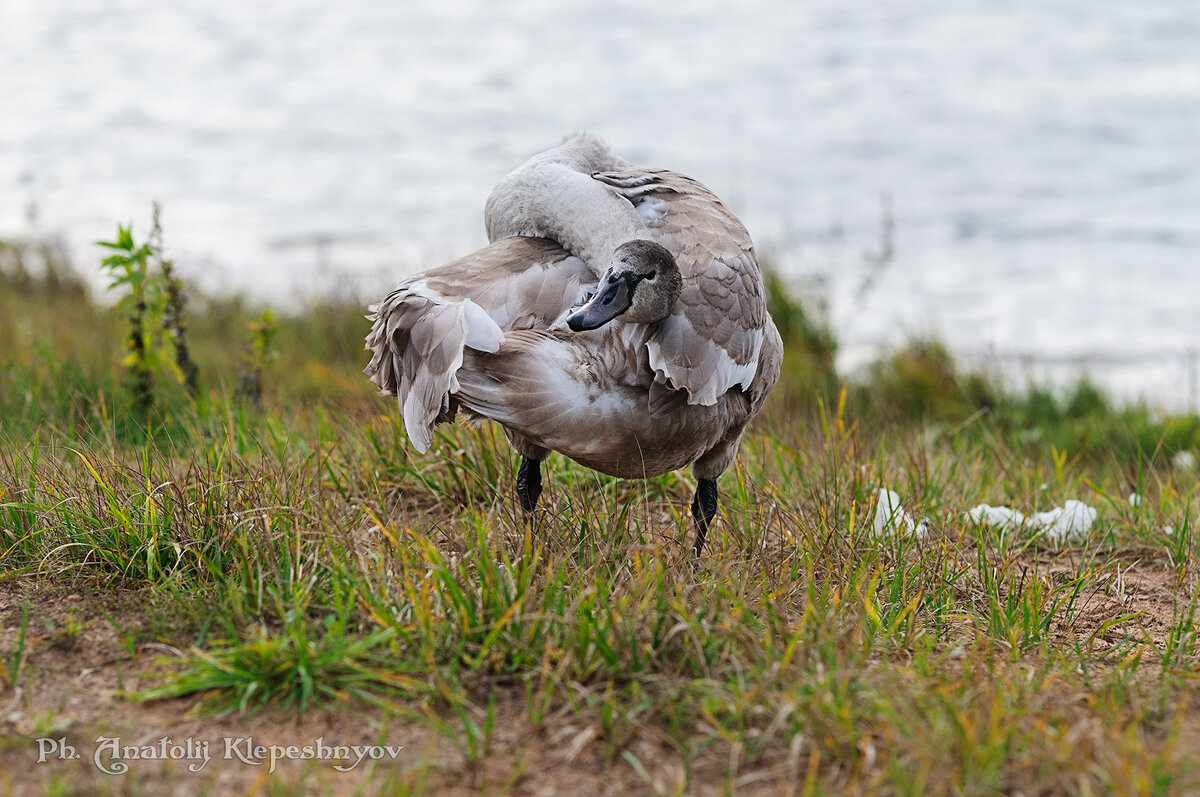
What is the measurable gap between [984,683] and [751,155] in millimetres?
11007

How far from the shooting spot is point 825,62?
627 inches

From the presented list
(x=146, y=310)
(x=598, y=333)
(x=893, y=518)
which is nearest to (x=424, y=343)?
(x=598, y=333)

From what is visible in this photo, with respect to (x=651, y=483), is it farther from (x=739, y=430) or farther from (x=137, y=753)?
(x=137, y=753)

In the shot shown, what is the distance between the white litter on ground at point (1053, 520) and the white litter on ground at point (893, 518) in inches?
11.6

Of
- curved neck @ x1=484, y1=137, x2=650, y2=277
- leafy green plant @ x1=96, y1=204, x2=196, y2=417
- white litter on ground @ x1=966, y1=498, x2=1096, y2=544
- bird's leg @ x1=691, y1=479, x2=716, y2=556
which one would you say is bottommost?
white litter on ground @ x1=966, y1=498, x2=1096, y2=544

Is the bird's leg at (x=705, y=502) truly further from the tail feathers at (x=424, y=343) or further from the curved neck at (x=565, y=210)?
the tail feathers at (x=424, y=343)

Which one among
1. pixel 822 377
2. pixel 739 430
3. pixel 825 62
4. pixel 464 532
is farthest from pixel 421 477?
pixel 825 62

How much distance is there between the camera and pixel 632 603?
3.05m

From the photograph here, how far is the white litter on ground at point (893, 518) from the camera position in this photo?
3971 millimetres

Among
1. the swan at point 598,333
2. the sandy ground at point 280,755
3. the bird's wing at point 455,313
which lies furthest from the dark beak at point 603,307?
the sandy ground at point 280,755

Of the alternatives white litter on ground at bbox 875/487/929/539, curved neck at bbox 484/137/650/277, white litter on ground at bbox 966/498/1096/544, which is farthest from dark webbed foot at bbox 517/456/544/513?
white litter on ground at bbox 966/498/1096/544

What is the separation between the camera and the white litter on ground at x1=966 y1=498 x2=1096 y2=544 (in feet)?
14.6

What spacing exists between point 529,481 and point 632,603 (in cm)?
113

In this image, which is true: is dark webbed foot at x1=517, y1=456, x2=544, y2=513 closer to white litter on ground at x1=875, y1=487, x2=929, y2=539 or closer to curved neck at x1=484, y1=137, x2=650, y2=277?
curved neck at x1=484, y1=137, x2=650, y2=277
